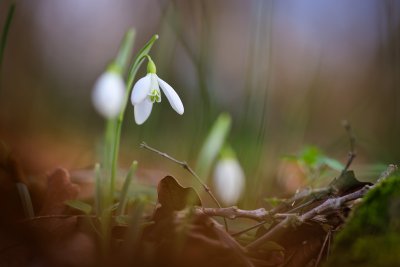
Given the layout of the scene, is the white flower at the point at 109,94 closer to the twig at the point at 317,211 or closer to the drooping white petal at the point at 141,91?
the drooping white petal at the point at 141,91

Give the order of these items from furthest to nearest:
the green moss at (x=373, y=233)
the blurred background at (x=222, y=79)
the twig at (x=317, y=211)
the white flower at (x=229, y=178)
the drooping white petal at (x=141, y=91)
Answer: the blurred background at (x=222, y=79) < the white flower at (x=229, y=178) < the drooping white petal at (x=141, y=91) < the twig at (x=317, y=211) < the green moss at (x=373, y=233)

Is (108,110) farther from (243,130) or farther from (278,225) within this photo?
(243,130)

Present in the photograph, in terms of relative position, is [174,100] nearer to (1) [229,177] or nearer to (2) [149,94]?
(2) [149,94]

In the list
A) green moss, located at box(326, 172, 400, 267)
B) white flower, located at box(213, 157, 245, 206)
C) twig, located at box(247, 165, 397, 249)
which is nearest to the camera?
green moss, located at box(326, 172, 400, 267)

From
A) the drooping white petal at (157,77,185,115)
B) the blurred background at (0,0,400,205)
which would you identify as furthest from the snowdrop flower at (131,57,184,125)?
the blurred background at (0,0,400,205)

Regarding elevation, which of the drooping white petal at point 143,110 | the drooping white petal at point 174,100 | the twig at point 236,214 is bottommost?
the twig at point 236,214

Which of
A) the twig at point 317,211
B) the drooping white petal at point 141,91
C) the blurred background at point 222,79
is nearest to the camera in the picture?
the twig at point 317,211

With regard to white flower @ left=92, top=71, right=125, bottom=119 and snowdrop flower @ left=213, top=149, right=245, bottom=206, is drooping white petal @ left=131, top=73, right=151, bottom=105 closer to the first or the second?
white flower @ left=92, top=71, right=125, bottom=119

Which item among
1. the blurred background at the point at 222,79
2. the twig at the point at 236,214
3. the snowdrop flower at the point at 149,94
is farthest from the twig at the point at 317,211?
the blurred background at the point at 222,79
